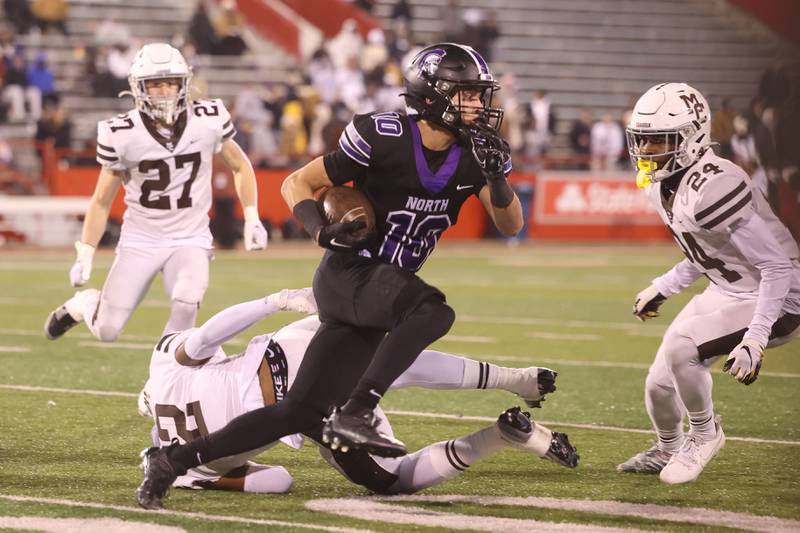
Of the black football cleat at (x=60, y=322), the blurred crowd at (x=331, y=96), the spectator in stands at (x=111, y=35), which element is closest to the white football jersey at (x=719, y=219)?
the black football cleat at (x=60, y=322)

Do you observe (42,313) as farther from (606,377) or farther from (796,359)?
(796,359)

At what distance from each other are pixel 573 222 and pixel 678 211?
13.6m

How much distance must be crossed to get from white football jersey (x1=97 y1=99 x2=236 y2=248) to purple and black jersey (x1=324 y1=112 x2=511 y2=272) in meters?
2.27

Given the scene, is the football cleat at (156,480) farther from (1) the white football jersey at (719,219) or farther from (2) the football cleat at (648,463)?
(1) the white football jersey at (719,219)

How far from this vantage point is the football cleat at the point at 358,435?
3990 millimetres

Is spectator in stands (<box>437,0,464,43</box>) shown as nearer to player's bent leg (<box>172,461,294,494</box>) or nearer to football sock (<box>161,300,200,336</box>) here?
football sock (<box>161,300,200,336</box>)

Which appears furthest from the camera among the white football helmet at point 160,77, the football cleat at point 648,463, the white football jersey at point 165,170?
the white football jersey at point 165,170

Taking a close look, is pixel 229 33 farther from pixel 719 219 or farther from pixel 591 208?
pixel 719 219

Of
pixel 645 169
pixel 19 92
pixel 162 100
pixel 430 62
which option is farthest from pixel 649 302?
pixel 19 92

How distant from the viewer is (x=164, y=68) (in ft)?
21.0

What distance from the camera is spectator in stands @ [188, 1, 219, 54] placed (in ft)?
60.3

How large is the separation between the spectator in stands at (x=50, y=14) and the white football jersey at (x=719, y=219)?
14.3 m

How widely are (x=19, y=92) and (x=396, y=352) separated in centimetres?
1340

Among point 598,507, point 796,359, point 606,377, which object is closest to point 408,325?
point 598,507
